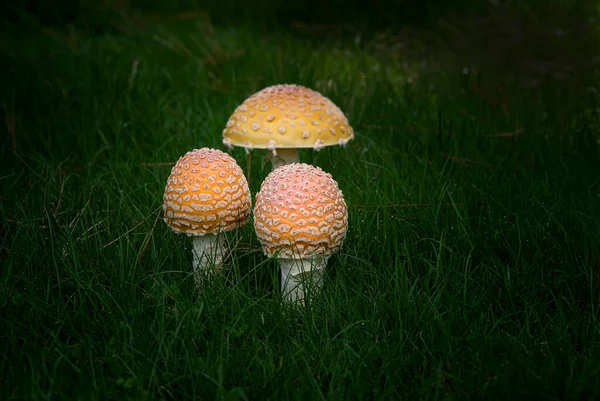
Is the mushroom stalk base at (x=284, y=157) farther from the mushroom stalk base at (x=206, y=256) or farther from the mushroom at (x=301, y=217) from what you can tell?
the mushroom at (x=301, y=217)

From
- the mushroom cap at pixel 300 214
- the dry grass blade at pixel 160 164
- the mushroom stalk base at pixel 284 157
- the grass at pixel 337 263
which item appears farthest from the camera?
the dry grass blade at pixel 160 164

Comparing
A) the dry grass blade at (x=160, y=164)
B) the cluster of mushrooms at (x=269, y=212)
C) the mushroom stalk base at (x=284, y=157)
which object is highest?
the cluster of mushrooms at (x=269, y=212)

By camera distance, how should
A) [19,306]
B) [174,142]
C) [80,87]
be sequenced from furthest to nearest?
[80,87], [174,142], [19,306]

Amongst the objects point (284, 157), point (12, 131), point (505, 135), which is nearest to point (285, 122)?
point (284, 157)

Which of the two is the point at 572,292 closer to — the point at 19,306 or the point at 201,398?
the point at 201,398

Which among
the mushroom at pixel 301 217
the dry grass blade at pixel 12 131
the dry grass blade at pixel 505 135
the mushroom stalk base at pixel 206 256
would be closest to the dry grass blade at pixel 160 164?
the dry grass blade at pixel 12 131

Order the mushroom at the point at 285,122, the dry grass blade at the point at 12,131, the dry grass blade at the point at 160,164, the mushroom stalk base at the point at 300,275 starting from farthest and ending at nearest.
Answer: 1. the dry grass blade at the point at 12,131
2. the dry grass blade at the point at 160,164
3. the mushroom at the point at 285,122
4. the mushroom stalk base at the point at 300,275

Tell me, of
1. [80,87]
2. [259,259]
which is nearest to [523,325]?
[259,259]

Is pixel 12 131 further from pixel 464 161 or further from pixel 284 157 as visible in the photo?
pixel 464 161
